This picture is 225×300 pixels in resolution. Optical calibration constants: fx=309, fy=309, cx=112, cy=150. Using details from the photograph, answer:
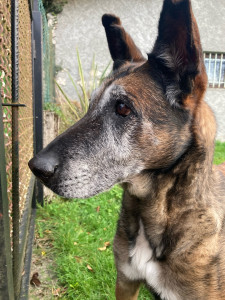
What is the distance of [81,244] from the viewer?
3.17 meters

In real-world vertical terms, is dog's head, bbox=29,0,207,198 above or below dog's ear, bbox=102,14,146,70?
below

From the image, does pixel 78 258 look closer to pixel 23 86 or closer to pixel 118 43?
pixel 23 86

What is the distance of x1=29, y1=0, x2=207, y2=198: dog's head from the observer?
1.68m

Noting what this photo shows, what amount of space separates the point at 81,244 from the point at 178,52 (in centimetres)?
222

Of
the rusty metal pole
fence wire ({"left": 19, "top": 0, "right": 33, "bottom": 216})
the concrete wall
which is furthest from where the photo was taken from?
the concrete wall

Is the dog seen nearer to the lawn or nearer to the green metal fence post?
the green metal fence post

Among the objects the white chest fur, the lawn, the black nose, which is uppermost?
the black nose

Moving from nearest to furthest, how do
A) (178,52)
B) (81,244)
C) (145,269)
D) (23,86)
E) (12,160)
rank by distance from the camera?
1. (178,52)
2. (12,160)
3. (145,269)
4. (23,86)
5. (81,244)

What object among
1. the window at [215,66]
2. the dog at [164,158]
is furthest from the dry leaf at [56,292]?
the window at [215,66]

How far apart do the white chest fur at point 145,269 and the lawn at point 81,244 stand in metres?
0.67

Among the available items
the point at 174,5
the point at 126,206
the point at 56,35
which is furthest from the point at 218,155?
the point at 174,5

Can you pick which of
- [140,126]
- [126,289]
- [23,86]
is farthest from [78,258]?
[140,126]

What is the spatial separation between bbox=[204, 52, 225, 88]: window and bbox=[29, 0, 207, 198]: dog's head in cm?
911

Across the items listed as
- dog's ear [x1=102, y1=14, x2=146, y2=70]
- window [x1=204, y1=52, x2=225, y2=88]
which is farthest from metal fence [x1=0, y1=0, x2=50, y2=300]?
window [x1=204, y1=52, x2=225, y2=88]
